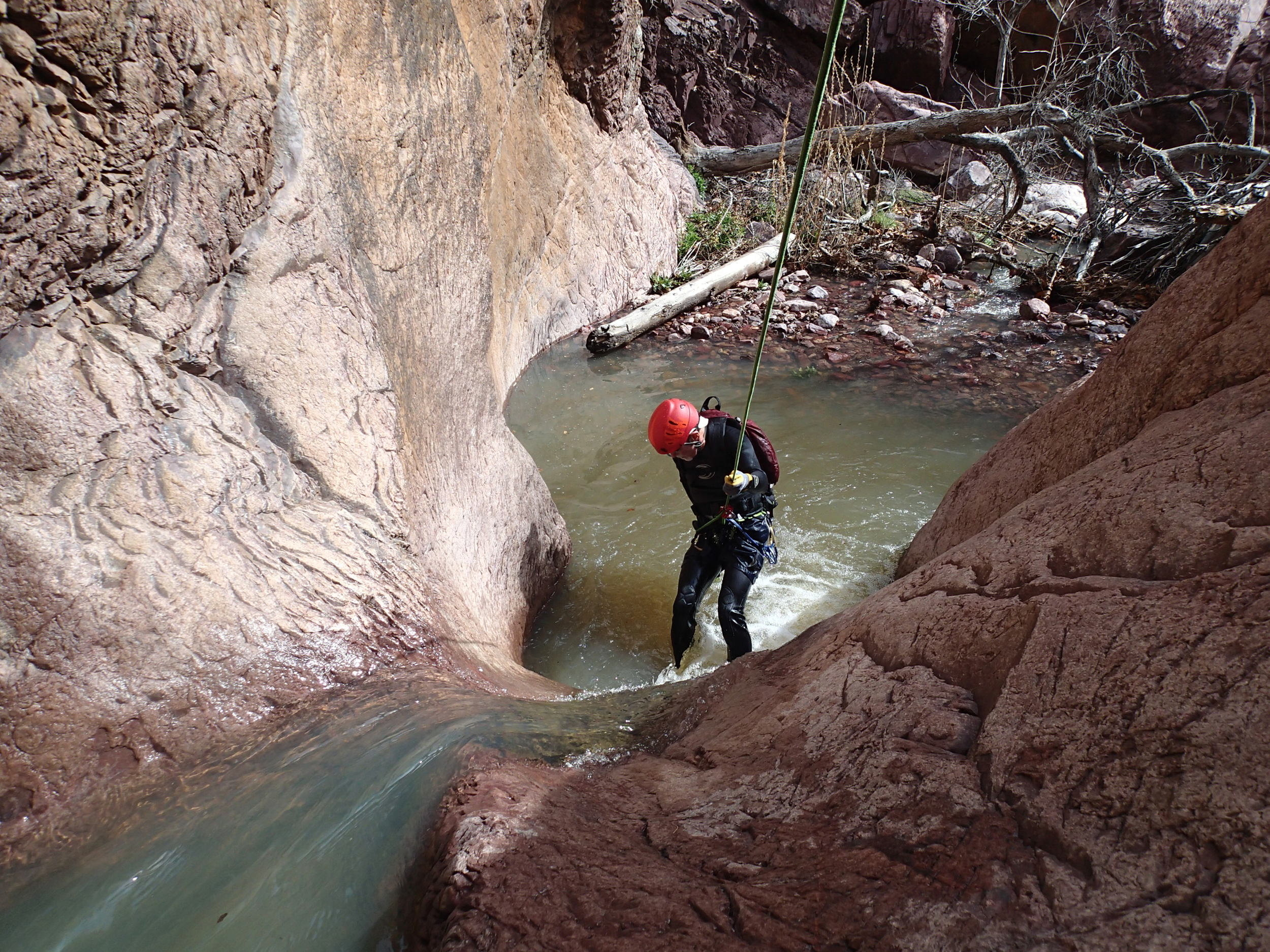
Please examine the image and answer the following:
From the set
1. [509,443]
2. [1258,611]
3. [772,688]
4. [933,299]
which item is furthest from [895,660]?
[933,299]

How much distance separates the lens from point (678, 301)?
333 inches

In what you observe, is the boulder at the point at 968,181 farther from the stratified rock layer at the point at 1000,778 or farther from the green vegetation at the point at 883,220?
the stratified rock layer at the point at 1000,778

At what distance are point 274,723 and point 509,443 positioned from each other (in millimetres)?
2538

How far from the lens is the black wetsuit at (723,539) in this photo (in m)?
3.98

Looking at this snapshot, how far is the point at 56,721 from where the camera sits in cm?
187

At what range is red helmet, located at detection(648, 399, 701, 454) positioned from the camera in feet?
12.3

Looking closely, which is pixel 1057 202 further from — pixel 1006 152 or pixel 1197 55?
pixel 1197 55

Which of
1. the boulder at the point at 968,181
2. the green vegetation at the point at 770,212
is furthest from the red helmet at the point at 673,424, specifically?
the boulder at the point at 968,181

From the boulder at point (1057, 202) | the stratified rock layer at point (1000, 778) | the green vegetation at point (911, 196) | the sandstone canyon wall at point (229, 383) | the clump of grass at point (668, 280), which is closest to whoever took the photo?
the stratified rock layer at point (1000, 778)

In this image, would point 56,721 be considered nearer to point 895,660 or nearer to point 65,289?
point 65,289

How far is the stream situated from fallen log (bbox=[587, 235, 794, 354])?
46.4 inches

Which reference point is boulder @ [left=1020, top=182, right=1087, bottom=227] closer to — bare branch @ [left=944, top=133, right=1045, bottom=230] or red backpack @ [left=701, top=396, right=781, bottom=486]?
bare branch @ [left=944, top=133, right=1045, bottom=230]

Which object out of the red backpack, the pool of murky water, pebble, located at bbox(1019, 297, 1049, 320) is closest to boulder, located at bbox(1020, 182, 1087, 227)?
pebble, located at bbox(1019, 297, 1049, 320)

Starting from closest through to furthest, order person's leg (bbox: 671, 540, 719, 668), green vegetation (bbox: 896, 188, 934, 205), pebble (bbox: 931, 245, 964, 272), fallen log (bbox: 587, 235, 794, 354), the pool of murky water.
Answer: person's leg (bbox: 671, 540, 719, 668)
the pool of murky water
fallen log (bbox: 587, 235, 794, 354)
pebble (bbox: 931, 245, 964, 272)
green vegetation (bbox: 896, 188, 934, 205)
